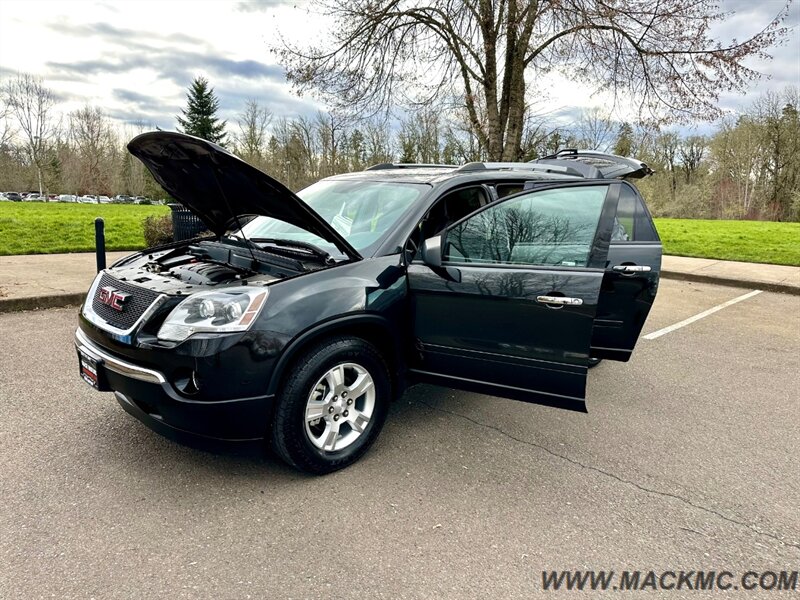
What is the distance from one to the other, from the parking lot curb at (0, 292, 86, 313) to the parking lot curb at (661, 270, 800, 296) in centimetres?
1057

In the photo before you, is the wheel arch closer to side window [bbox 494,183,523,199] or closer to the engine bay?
the engine bay

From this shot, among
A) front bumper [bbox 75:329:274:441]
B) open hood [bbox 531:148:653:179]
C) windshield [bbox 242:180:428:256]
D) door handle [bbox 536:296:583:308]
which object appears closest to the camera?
front bumper [bbox 75:329:274:441]

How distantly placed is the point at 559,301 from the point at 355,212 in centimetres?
158

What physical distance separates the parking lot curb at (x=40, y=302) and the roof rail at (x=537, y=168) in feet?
17.4

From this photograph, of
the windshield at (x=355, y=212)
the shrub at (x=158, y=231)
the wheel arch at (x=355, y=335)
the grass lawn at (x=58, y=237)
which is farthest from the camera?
the shrub at (x=158, y=231)

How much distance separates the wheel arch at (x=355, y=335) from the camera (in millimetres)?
2584

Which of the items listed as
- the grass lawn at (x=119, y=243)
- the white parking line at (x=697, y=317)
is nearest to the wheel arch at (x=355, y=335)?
the white parking line at (x=697, y=317)

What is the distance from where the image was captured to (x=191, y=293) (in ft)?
8.49

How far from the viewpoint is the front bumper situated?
96.9 inches

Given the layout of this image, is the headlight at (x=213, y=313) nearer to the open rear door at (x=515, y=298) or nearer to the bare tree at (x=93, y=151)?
the open rear door at (x=515, y=298)

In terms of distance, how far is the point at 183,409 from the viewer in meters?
2.46

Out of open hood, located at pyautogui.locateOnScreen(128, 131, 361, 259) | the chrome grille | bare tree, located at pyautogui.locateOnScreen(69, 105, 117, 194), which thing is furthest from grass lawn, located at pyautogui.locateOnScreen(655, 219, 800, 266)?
bare tree, located at pyautogui.locateOnScreen(69, 105, 117, 194)

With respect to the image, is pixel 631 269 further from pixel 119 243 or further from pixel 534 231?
pixel 119 243

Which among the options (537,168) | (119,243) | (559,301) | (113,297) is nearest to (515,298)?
(559,301)
